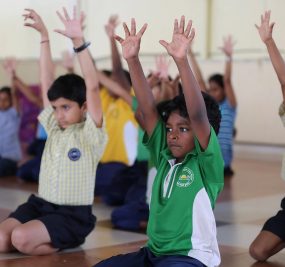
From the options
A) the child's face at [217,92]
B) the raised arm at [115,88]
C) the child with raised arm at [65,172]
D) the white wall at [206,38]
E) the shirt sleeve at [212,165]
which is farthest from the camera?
the white wall at [206,38]

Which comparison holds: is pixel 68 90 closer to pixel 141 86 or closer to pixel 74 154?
pixel 74 154

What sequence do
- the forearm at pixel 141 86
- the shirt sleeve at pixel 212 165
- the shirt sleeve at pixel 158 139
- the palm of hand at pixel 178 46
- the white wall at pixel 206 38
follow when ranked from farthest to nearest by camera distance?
the white wall at pixel 206 38
the shirt sleeve at pixel 158 139
the forearm at pixel 141 86
the shirt sleeve at pixel 212 165
the palm of hand at pixel 178 46

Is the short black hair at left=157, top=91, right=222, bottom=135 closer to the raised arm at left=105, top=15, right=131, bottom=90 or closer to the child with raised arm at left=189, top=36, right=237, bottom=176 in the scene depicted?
Answer: the raised arm at left=105, top=15, right=131, bottom=90

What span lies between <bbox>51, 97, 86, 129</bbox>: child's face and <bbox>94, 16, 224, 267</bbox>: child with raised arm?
36.3 inches

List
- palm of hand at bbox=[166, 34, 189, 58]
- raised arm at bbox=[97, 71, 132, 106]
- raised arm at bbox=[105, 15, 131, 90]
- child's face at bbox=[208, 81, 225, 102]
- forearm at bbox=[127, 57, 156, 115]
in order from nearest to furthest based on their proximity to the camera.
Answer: palm of hand at bbox=[166, 34, 189, 58] → forearm at bbox=[127, 57, 156, 115] → raised arm at bbox=[97, 71, 132, 106] → raised arm at bbox=[105, 15, 131, 90] → child's face at bbox=[208, 81, 225, 102]

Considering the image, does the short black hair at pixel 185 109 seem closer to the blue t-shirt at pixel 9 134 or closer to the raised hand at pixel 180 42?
the raised hand at pixel 180 42

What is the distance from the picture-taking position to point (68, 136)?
12.0ft

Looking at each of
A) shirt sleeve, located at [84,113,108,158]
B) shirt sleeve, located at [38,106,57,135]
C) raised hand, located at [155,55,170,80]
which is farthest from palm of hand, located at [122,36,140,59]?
raised hand, located at [155,55,170,80]

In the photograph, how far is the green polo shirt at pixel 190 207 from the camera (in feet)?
8.69

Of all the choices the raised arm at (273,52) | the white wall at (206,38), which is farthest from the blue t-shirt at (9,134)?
the raised arm at (273,52)

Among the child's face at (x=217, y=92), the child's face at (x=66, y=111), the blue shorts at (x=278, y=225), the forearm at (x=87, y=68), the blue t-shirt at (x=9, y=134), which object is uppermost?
the forearm at (x=87, y=68)

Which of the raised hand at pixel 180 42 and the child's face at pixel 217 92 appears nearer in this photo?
the raised hand at pixel 180 42

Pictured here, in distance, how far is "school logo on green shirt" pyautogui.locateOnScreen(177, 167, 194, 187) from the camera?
271 cm

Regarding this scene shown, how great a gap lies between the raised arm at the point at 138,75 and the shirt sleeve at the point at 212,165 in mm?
275
